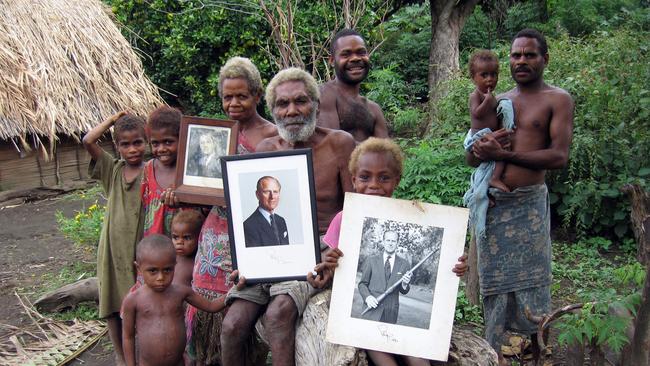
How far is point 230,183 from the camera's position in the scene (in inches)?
133

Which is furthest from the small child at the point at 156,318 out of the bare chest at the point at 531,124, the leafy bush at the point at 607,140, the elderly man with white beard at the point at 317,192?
the leafy bush at the point at 607,140

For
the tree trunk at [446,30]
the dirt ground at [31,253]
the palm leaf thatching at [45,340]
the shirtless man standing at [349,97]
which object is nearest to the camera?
the shirtless man standing at [349,97]

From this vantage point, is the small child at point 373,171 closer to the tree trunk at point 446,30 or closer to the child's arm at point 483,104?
the child's arm at point 483,104

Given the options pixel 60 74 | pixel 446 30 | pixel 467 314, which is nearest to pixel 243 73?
pixel 467 314

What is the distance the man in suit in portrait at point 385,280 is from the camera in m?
2.93

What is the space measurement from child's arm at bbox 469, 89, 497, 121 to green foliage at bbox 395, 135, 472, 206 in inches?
112

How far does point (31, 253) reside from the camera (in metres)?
7.70

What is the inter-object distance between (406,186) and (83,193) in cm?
551

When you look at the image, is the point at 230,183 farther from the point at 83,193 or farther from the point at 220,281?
the point at 83,193

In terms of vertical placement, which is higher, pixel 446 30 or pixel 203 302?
pixel 446 30

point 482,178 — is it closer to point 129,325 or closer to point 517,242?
point 517,242

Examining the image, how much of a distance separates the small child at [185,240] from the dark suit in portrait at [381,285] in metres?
1.41

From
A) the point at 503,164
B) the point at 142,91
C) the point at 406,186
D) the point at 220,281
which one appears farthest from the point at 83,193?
the point at 503,164

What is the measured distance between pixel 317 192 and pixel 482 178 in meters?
1.01
